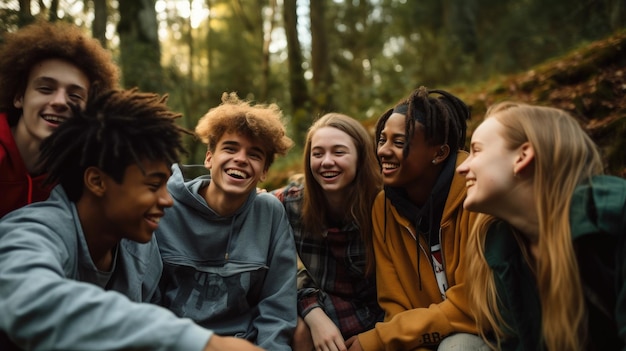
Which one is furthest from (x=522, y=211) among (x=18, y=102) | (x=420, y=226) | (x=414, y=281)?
(x=18, y=102)

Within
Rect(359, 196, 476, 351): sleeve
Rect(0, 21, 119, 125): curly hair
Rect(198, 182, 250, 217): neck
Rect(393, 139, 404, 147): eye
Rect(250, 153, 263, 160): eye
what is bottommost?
Rect(359, 196, 476, 351): sleeve

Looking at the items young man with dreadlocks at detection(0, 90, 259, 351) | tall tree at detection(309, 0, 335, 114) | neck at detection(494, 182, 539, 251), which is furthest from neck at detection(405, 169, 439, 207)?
tall tree at detection(309, 0, 335, 114)

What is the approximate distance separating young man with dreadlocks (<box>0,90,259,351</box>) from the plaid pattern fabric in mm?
1274

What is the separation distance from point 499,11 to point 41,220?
13.6 meters

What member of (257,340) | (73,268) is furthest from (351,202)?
(73,268)

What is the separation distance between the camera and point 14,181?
264cm

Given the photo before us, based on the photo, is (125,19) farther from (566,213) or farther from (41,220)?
(566,213)

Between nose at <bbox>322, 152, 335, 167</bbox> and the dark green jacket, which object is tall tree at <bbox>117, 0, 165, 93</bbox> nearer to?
nose at <bbox>322, 152, 335, 167</bbox>

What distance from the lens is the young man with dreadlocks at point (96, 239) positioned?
1.59 m

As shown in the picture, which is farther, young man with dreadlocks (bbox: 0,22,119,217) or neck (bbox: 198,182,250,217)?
neck (bbox: 198,182,250,217)

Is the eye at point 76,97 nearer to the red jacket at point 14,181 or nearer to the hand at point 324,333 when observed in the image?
the red jacket at point 14,181

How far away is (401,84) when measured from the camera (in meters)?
11.0

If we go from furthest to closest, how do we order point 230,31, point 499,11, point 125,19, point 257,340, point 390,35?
1. point 230,31
2. point 390,35
3. point 499,11
4. point 125,19
5. point 257,340

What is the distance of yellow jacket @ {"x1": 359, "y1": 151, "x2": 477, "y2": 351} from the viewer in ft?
Answer: 8.88
